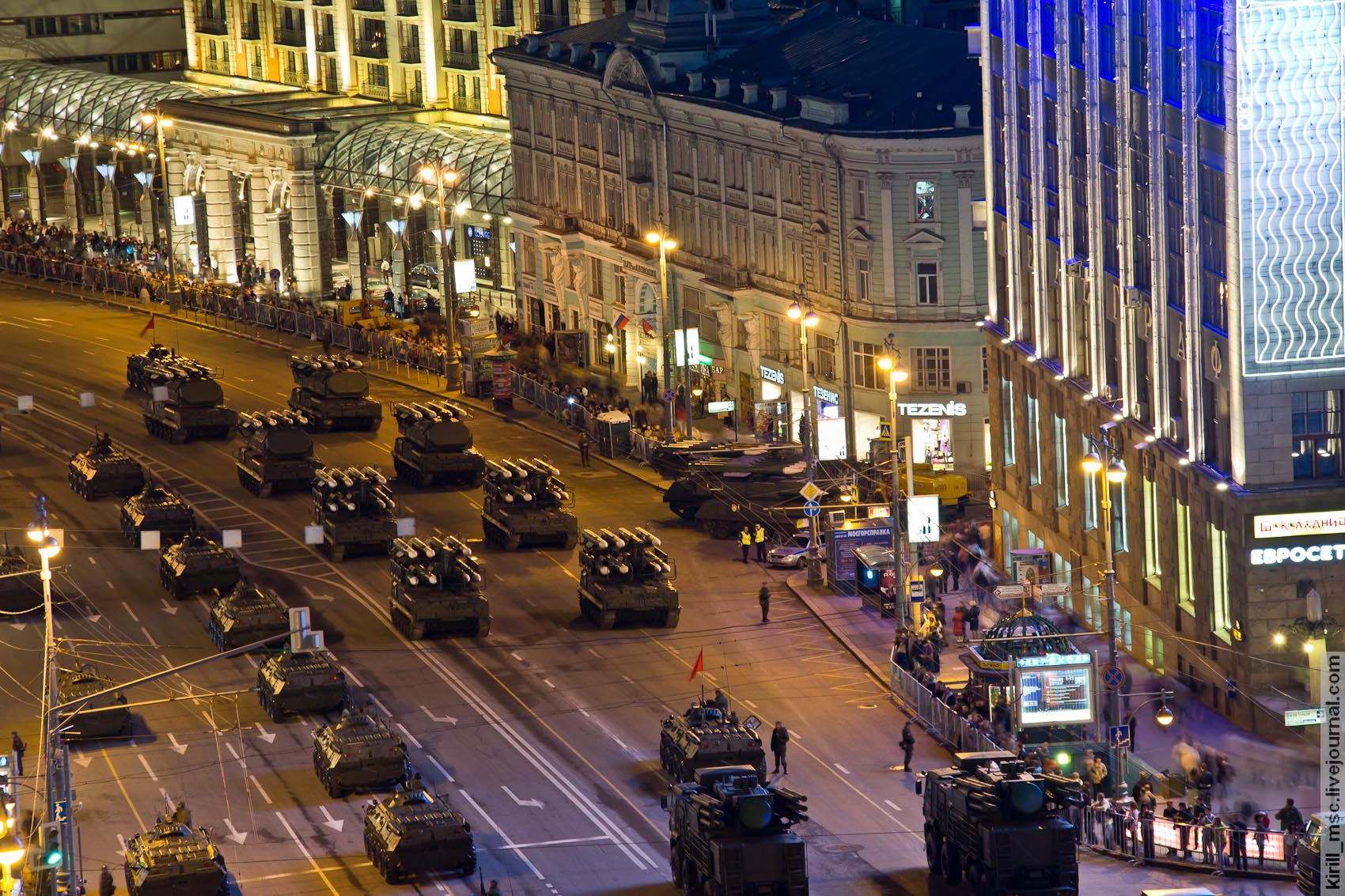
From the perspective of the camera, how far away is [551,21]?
518 feet

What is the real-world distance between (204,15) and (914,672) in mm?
123334

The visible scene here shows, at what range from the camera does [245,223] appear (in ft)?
549

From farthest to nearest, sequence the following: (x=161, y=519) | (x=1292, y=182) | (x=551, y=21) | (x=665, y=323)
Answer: (x=551, y=21) → (x=665, y=323) → (x=161, y=519) → (x=1292, y=182)

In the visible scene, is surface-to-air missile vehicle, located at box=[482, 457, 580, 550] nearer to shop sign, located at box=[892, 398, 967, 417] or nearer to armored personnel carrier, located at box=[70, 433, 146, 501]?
shop sign, located at box=[892, 398, 967, 417]

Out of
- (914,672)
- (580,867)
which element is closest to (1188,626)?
(914,672)

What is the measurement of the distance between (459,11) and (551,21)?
34.2ft

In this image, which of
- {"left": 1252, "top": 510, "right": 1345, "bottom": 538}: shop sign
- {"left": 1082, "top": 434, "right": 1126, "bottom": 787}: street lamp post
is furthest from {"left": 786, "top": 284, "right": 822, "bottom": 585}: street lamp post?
{"left": 1252, "top": 510, "right": 1345, "bottom": 538}: shop sign

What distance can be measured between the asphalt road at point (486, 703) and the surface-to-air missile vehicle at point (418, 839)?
63 cm

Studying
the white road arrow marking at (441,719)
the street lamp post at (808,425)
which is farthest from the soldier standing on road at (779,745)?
the street lamp post at (808,425)

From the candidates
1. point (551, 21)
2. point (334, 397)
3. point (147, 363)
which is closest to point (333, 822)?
point (334, 397)

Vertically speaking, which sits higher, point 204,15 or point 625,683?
point 204,15

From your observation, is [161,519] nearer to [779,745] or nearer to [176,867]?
[779,745]

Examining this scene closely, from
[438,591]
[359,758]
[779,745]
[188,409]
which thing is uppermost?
[188,409]

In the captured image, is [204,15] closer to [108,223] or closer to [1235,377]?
[108,223]
